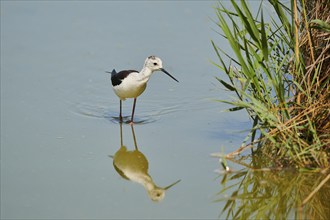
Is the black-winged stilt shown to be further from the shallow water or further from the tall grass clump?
the tall grass clump

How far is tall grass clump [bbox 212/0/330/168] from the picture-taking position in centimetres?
549

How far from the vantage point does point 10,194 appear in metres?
5.48

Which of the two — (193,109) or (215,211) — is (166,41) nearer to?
(193,109)

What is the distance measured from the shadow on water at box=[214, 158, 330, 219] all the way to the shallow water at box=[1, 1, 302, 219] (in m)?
0.11

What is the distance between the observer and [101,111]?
7453 millimetres

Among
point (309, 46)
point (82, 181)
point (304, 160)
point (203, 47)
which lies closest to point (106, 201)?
point (82, 181)

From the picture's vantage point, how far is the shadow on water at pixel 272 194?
513 cm

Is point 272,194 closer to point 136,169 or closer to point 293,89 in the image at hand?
point 293,89

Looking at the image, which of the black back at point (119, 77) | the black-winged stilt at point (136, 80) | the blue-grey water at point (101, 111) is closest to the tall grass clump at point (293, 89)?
the blue-grey water at point (101, 111)

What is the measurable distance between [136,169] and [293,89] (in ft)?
4.71

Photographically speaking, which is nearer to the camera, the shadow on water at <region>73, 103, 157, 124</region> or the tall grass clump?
the tall grass clump

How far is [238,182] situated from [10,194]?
1.71m

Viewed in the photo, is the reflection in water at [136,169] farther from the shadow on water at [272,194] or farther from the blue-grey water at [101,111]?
the shadow on water at [272,194]

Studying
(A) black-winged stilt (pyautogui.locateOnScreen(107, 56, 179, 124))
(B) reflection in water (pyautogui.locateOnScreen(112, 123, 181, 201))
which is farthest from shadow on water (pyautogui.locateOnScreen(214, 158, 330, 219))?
(A) black-winged stilt (pyautogui.locateOnScreen(107, 56, 179, 124))
